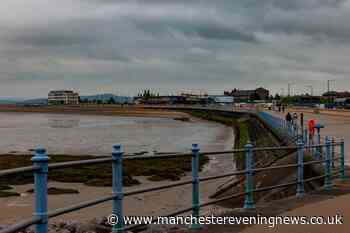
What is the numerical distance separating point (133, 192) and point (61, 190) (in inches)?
616

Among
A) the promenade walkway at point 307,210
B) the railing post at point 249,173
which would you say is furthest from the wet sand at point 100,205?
the railing post at point 249,173

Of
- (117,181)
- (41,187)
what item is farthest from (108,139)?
(41,187)

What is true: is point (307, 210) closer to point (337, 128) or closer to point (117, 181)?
point (117, 181)

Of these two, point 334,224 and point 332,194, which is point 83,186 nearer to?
point 332,194

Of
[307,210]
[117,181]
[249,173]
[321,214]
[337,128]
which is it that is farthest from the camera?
[337,128]

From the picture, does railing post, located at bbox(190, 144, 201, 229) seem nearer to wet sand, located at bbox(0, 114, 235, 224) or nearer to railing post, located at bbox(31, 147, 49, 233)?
railing post, located at bbox(31, 147, 49, 233)

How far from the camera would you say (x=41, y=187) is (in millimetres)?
5055

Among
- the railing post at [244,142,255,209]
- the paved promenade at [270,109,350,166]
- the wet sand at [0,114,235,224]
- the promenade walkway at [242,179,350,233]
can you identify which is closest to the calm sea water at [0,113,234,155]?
the paved promenade at [270,109,350,166]

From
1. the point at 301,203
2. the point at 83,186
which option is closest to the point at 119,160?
the point at 301,203

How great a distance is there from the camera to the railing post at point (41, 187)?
5031mm

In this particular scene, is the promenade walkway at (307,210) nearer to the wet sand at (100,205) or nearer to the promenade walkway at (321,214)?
the promenade walkway at (321,214)

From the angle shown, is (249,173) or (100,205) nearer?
(249,173)

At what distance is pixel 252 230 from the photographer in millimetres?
8094

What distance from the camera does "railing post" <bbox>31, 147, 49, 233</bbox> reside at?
198 inches
